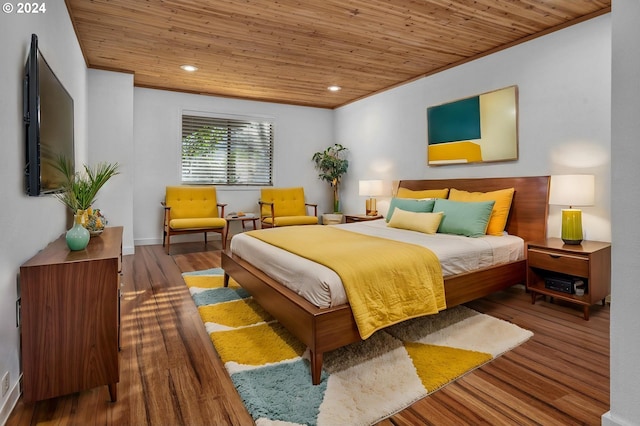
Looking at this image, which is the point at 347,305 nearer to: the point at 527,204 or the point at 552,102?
the point at 527,204

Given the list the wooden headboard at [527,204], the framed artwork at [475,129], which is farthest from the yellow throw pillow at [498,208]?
the framed artwork at [475,129]

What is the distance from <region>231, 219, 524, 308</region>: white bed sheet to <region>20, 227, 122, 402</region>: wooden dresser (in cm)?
97

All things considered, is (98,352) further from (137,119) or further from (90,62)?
(137,119)

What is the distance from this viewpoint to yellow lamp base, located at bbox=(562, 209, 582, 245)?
285 cm

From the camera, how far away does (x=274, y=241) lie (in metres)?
2.85

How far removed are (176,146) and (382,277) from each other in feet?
15.6

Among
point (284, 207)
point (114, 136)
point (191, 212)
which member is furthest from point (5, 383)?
point (284, 207)

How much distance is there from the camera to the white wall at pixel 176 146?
546 cm

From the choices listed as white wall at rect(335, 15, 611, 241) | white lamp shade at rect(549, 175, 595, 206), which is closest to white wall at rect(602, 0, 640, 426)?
white lamp shade at rect(549, 175, 595, 206)

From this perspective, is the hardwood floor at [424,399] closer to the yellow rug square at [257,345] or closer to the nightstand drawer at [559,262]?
the yellow rug square at [257,345]

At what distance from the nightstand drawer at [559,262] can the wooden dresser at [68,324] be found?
309cm

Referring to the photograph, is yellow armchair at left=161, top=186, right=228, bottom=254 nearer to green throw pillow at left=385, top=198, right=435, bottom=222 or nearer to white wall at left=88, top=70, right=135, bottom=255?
white wall at left=88, top=70, right=135, bottom=255

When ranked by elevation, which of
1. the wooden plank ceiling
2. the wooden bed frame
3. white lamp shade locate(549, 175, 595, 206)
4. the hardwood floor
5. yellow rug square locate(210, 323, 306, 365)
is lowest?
the hardwood floor

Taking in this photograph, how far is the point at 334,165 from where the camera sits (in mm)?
6363
